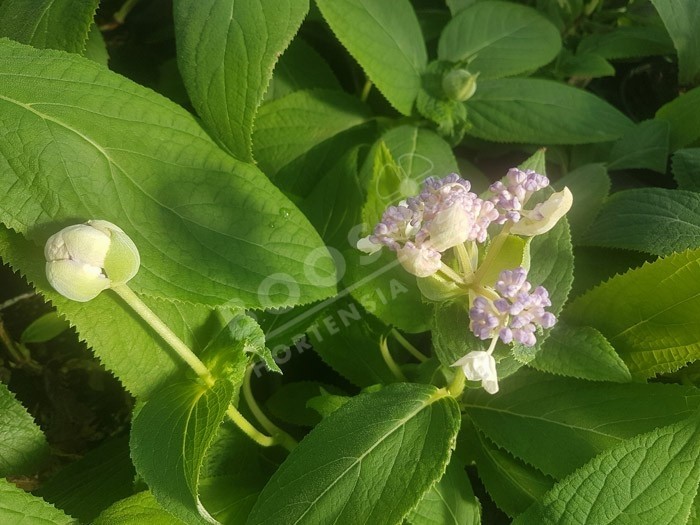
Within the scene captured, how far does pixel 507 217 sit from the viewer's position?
391mm

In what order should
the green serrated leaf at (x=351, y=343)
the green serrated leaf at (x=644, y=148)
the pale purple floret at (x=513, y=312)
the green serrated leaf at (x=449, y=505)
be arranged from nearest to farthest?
the pale purple floret at (x=513, y=312)
the green serrated leaf at (x=449, y=505)
the green serrated leaf at (x=351, y=343)
the green serrated leaf at (x=644, y=148)

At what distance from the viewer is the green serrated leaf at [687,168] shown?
63cm

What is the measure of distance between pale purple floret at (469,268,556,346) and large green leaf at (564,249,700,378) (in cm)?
17

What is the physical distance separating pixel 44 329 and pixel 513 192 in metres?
0.44

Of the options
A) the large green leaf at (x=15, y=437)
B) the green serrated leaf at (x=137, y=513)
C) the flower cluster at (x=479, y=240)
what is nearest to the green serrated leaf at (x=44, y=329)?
the large green leaf at (x=15, y=437)

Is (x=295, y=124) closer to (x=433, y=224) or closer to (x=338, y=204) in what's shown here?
(x=338, y=204)

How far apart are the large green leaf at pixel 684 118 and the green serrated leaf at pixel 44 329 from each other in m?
0.63

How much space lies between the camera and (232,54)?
1.59 ft

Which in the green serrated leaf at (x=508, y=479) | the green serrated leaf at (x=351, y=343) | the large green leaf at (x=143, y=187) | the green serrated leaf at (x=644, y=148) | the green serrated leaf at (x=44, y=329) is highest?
the large green leaf at (x=143, y=187)

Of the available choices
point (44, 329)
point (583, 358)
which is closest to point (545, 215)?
point (583, 358)

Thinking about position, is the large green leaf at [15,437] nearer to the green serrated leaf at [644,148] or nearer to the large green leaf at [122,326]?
the large green leaf at [122,326]

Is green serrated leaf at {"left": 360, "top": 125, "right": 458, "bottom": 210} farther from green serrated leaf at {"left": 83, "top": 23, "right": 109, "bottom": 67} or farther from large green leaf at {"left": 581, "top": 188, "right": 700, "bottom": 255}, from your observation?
green serrated leaf at {"left": 83, "top": 23, "right": 109, "bottom": 67}

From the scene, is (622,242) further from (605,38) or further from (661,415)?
(605,38)

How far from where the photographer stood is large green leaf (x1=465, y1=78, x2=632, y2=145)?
68cm
